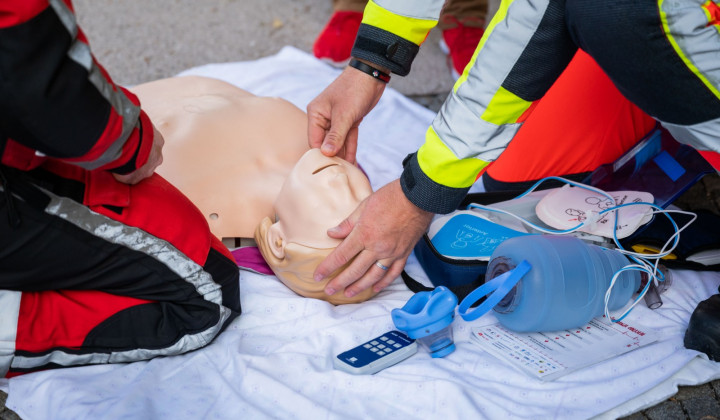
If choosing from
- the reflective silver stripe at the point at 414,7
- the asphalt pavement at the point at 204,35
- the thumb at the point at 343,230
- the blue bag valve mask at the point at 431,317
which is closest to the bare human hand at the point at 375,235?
the thumb at the point at 343,230

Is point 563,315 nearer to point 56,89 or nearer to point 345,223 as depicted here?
point 345,223

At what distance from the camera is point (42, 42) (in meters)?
0.90

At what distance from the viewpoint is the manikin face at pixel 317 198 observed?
131 cm

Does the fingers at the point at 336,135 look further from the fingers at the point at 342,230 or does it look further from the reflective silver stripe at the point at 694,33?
the reflective silver stripe at the point at 694,33

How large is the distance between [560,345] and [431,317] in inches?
11.4

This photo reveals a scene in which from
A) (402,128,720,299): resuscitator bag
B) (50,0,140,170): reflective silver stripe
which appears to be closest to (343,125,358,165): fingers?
(402,128,720,299): resuscitator bag

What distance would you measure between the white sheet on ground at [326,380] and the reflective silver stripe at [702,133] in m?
0.43

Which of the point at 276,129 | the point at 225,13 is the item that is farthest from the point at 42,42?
the point at 225,13

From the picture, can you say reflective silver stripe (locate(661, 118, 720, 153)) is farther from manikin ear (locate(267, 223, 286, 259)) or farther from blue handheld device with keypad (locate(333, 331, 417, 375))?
manikin ear (locate(267, 223, 286, 259))

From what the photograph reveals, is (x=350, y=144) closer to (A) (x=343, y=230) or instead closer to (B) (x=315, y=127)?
(B) (x=315, y=127)

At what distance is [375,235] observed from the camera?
1.25 meters

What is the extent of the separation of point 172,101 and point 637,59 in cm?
117

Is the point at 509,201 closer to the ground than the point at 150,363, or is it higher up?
higher up

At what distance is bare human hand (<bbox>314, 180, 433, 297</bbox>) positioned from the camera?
1244 millimetres
